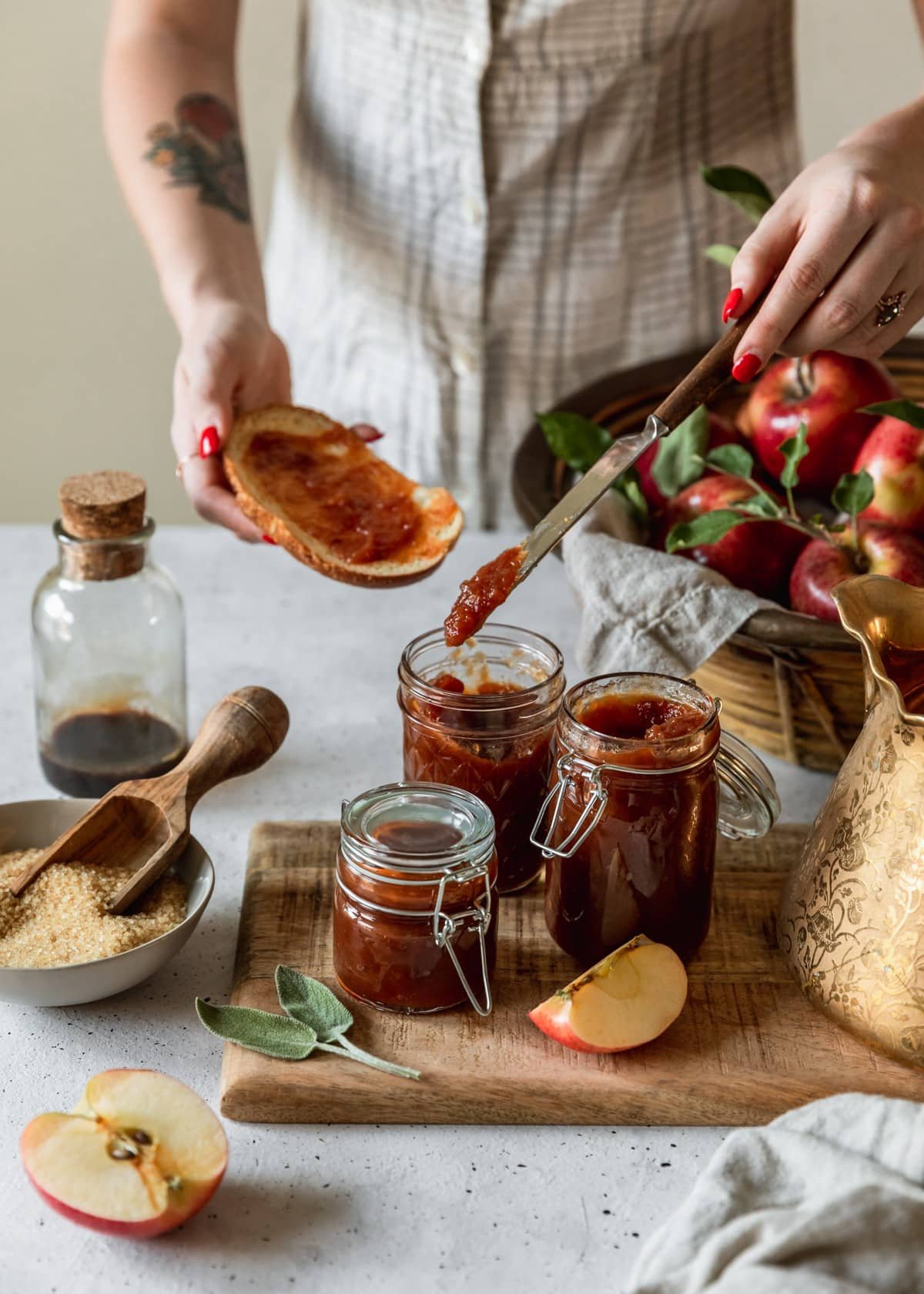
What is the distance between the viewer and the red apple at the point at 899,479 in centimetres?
127

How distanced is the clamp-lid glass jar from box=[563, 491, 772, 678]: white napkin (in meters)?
0.37

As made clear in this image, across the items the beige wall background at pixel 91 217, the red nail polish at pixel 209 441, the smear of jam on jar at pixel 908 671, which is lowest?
the beige wall background at pixel 91 217

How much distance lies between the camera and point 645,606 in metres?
1.16

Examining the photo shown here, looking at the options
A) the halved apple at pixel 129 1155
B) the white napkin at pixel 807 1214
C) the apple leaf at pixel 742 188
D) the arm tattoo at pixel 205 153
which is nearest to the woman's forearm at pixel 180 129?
the arm tattoo at pixel 205 153

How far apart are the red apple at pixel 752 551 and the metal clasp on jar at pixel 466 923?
0.44m

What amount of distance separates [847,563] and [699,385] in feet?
0.75

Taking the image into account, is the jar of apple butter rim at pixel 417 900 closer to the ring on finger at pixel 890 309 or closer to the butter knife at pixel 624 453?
the butter knife at pixel 624 453

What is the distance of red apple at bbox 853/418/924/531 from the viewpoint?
4.17 ft

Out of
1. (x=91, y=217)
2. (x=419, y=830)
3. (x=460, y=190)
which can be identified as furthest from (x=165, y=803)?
(x=91, y=217)

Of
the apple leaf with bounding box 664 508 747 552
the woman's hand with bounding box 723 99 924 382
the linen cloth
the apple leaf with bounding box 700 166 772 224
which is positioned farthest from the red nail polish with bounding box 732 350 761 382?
the linen cloth

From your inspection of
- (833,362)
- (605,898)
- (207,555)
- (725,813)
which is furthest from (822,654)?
(207,555)

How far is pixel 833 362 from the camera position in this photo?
1.40 meters

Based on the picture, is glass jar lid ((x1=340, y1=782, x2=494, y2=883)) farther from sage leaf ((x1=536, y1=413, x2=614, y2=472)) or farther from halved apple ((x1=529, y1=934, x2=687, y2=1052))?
sage leaf ((x1=536, y1=413, x2=614, y2=472))

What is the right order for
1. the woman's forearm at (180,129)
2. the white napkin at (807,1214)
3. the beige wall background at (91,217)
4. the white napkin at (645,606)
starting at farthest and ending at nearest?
the beige wall background at (91,217) < the woman's forearm at (180,129) < the white napkin at (645,606) < the white napkin at (807,1214)
